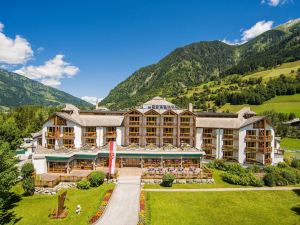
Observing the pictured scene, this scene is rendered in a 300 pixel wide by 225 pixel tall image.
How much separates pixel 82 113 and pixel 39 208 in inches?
1261

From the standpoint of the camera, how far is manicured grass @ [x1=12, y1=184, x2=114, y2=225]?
33.8 m

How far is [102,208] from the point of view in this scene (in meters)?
34.7

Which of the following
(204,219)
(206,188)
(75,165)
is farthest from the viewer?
(75,165)

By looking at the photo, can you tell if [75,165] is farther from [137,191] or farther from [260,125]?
[260,125]

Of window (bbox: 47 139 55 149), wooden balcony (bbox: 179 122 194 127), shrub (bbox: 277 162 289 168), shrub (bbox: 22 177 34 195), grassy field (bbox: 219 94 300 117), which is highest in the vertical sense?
grassy field (bbox: 219 94 300 117)

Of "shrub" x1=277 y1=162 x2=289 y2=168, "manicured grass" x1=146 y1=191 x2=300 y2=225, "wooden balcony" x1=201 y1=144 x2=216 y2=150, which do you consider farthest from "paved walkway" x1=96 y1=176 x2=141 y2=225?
"shrub" x1=277 y1=162 x2=289 y2=168

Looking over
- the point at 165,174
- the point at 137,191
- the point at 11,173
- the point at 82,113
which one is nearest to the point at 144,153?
the point at 165,174

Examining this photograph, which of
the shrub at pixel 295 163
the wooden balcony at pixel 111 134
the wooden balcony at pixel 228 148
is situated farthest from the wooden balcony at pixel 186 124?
the shrub at pixel 295 163

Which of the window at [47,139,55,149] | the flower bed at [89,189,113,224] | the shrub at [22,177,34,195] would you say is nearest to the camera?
the flower bed at [89,189,113,224]

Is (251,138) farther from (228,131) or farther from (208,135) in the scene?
(208,135)

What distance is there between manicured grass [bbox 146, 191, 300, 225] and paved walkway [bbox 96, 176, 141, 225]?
230 centimetres

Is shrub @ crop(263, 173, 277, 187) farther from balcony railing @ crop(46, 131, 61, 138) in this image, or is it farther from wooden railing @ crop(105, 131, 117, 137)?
balcony railing @ crop(46, 131, 61, 138)

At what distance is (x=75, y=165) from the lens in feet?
179

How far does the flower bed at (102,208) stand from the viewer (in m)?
31.6
